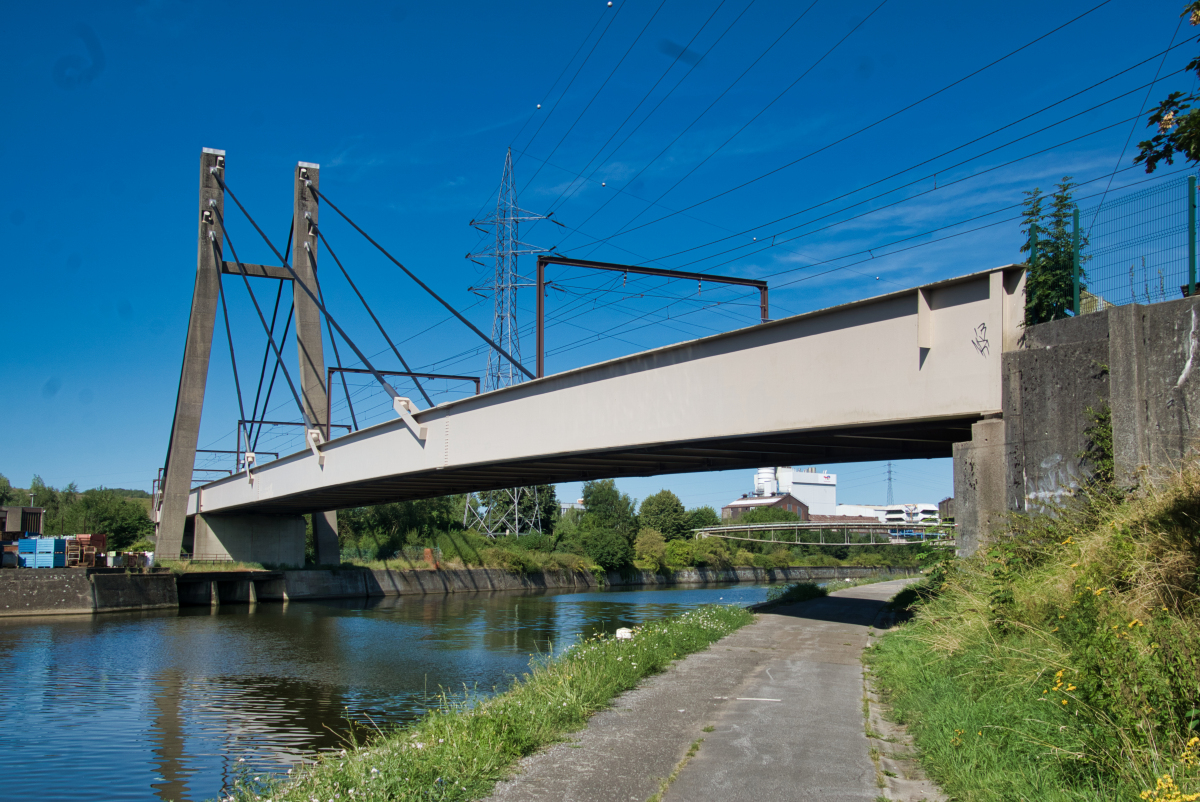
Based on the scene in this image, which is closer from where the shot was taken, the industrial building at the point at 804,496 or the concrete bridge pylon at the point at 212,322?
the concrete bridge pylon at the point at 212,322

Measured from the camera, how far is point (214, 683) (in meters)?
19.4

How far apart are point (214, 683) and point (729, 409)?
13.2 m

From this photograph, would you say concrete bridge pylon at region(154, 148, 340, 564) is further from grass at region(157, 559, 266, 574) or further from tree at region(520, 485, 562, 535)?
tree at region(520, 485, 562, 535)

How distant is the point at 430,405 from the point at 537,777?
19885 mm

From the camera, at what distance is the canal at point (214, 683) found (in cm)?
1200

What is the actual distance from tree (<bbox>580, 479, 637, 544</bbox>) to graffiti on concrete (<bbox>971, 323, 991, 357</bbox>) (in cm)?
6067

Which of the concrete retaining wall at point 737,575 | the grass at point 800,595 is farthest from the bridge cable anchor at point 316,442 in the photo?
the concrete retaining wall at point 737,575

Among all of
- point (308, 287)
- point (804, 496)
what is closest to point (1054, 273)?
point (308, 287)

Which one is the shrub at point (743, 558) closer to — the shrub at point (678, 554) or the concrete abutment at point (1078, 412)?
the shrub at point (678, 554)

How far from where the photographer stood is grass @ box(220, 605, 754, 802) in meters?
6.43

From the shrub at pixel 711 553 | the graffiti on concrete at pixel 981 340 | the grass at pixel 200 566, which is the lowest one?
the shrub at pixel 711 553

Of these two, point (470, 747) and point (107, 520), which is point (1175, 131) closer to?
point (470, 747)

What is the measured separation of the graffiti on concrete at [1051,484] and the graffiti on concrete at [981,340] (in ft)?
6.59

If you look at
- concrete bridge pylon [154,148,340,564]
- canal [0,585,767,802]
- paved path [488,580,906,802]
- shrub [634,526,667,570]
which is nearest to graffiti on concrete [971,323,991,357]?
paved path [488,580,906,802]
